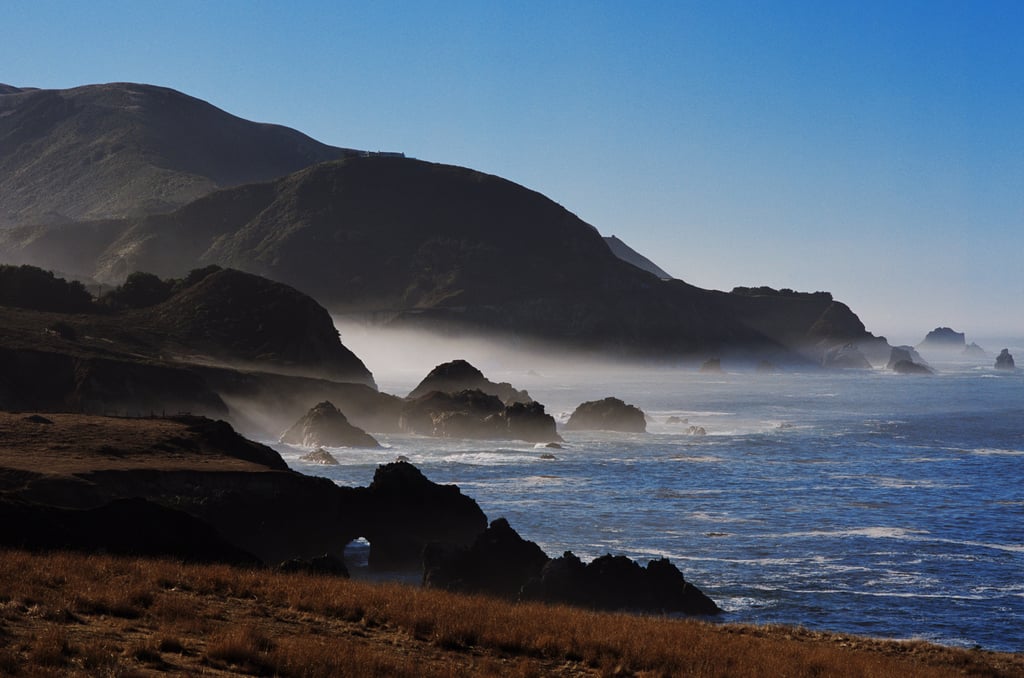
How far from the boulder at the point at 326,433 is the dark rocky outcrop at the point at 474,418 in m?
10.4

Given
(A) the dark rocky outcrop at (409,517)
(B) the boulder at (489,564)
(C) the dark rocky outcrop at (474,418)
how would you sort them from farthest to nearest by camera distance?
(C) the dark rocky outcrop at (474,418) < (A) the dark rocky outcrop at (409,517) < (B) the boulder at (489,564)

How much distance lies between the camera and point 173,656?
536 inches

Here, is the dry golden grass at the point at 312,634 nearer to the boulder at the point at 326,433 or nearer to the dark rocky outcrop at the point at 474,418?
the boulder at the point at 326,433

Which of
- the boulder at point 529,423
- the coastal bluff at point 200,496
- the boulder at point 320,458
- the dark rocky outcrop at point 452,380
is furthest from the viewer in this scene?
the dark rocky outcrop at point 452,380

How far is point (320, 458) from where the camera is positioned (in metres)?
59.2

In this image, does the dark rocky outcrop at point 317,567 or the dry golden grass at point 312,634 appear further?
the dark rocky outcrop at point 317,567

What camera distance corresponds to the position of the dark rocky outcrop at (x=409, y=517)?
34906mm

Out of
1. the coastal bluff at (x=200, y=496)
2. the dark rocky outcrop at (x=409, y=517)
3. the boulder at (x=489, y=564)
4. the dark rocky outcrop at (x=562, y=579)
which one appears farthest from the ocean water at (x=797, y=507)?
the coastal bluff at (x=200, y=496)

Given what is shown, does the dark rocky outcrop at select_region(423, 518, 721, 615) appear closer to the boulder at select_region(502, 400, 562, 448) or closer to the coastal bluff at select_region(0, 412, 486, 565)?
the coastal bluff at select_region(0, 412, 486, 565)

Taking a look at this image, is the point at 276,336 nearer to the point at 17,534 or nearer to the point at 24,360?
the point at 24,360

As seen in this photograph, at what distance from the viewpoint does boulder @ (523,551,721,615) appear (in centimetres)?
2912

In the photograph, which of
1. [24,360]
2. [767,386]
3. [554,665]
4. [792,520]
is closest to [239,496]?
[554,665]

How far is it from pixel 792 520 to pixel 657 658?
30486mm

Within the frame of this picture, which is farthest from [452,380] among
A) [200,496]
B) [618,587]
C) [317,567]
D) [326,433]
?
[317,567]
